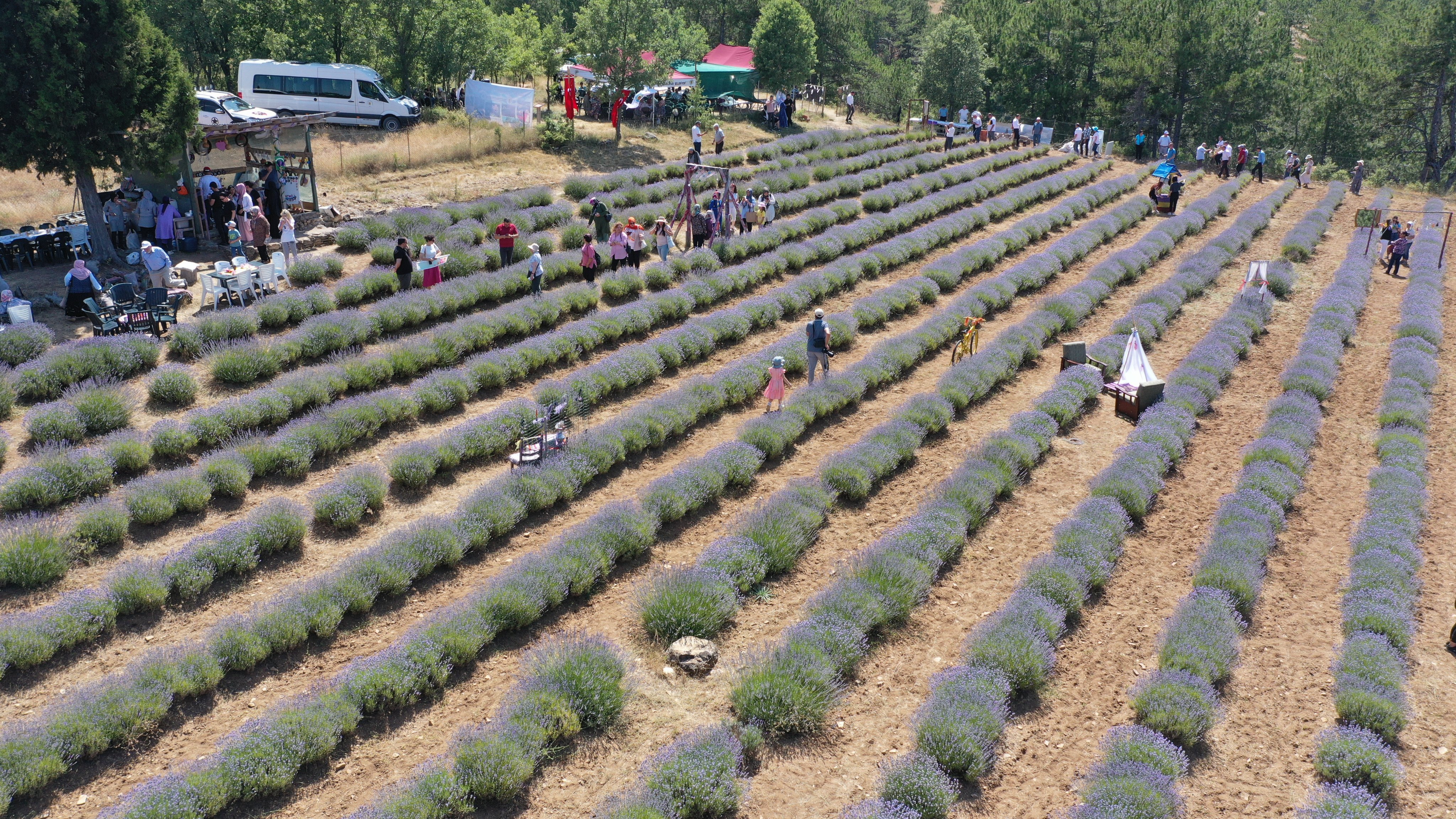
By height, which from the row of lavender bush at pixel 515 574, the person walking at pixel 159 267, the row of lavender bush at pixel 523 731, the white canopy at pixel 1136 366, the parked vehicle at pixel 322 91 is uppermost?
the parked vehicle at pixel 322 91

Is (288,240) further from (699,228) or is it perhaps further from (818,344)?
(818,344)

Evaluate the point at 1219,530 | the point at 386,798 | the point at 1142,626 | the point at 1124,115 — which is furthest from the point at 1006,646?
the point at 1124,115

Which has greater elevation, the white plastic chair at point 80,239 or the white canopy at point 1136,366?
the white plastic chair at point 80,239

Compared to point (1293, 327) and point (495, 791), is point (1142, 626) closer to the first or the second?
point (495, 791)

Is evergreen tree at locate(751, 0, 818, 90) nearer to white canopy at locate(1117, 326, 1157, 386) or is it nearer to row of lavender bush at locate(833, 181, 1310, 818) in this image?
white canopy at locate(1117, 326, 1157, 386)

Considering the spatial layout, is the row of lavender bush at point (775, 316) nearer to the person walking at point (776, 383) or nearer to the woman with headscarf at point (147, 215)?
the person walking at point (776, 383)

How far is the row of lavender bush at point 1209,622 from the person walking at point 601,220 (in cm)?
1212

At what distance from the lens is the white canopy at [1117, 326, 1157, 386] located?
52.9 ft

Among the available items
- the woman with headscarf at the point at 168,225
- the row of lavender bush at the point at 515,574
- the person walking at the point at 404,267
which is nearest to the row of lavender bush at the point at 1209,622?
the row of lavender bush at the point at 515,574

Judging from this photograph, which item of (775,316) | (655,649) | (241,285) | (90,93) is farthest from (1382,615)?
(90,93)

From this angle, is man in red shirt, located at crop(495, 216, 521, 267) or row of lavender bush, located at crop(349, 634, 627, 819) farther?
man in red shirt, located at crop(495, 216, 521, 267)

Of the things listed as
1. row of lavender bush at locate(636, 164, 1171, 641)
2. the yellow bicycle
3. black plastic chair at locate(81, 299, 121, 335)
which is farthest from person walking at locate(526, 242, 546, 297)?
the yellow bicycle

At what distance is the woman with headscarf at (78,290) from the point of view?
1570cm

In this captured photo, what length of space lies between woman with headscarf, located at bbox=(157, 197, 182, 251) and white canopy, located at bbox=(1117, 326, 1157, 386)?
17766mm
